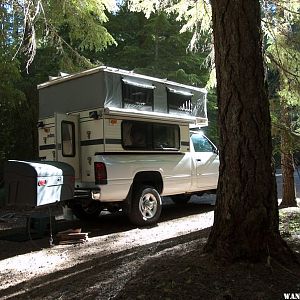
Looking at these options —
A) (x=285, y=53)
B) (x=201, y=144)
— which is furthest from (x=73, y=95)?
(x=285, y=53)

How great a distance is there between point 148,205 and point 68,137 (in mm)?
2176

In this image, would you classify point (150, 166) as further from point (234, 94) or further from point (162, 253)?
point (234, 94)

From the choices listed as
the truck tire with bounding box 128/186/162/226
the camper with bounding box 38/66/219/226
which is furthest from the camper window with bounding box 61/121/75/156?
the truck tire with bounding box 128/186/162/226

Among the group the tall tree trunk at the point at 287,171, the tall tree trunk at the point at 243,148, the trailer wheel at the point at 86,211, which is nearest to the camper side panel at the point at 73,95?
the trailer wheel at the point at 86,211

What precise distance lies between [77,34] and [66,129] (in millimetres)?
3776

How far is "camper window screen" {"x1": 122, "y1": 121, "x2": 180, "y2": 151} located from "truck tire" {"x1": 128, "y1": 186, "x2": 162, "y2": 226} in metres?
0.91

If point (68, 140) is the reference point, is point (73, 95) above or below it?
above

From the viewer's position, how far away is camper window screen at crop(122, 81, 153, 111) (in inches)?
358

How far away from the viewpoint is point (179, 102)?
10.4 m

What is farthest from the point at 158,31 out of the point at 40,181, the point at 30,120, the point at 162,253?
the point at 162,253

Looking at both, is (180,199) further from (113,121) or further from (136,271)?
(136,271)

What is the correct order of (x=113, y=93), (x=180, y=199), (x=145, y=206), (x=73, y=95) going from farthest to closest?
(x=180, y=199) → (x=145, y=206) → (x=73, y=95) → (x=113, y=93)

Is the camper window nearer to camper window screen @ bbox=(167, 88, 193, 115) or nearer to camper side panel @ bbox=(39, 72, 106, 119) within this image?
camper side panel @ bbox=(39, 72, 106, 119)

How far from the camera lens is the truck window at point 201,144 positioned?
36.5ft
